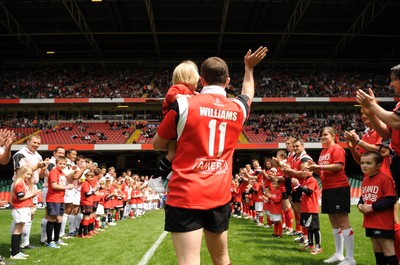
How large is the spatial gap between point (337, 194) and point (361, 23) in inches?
1212

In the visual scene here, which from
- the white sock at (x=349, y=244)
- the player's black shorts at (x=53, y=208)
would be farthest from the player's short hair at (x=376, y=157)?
the player's black shorts at (x=53, y=208)

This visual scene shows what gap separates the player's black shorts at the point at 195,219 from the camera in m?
2.39

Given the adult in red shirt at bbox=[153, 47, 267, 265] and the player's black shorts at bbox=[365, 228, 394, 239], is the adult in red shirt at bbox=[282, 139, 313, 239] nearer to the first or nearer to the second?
the player's black shorts at bbox=[365, 228, 394, 239]

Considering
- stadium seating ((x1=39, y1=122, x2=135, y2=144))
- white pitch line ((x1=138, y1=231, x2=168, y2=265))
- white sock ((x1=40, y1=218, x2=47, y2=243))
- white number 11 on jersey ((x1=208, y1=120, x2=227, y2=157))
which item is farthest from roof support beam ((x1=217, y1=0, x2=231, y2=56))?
white number 11 on jersey ((x1=208, y1=120, x2=227, y2=157))

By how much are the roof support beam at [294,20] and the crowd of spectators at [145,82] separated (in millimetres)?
4461

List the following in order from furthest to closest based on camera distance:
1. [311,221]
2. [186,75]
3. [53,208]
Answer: [53,208] → [311,221] → [186,75]

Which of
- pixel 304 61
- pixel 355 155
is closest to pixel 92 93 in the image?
pixel 304 61

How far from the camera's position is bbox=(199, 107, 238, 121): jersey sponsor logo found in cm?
249

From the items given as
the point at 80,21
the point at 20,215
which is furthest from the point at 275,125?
the point at 20,215

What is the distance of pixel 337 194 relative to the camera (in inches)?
229

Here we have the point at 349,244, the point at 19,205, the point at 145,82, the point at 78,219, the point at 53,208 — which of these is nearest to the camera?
the point at 349,244

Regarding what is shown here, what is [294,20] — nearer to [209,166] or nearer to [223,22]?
[223,22]

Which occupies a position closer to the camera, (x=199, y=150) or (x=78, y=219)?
(x=199, y=150)

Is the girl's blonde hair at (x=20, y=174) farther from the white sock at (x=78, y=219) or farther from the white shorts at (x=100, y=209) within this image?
the white shorts at (x=100, y=209)
